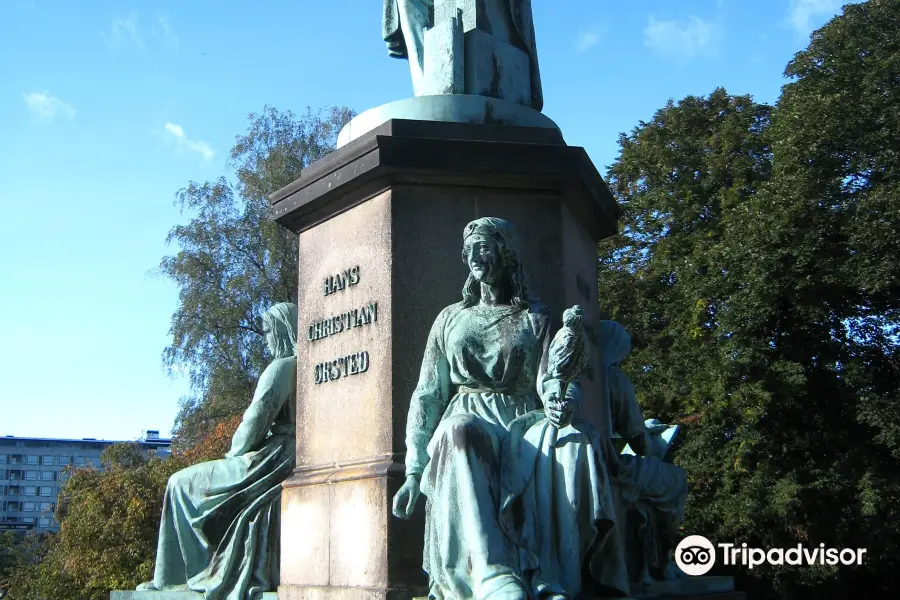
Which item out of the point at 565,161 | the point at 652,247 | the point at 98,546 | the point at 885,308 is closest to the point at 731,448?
the point at 885,308

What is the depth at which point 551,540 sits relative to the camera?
4605 mm

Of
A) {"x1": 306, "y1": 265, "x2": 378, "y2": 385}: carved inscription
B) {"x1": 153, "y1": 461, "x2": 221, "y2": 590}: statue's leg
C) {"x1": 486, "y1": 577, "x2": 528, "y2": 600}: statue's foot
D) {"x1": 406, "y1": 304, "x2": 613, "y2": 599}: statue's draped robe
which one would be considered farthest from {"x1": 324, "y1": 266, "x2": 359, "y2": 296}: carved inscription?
{"x1": 486, "y1": 577, "x2": 528, "y2": 600}: statue's foot

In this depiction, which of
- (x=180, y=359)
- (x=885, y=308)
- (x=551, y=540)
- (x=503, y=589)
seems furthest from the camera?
(x=180, y=359)

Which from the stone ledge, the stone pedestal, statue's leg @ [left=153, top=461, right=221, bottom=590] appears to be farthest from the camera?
statue's leg @ [left=153, top=461, right=221, bottom=590]

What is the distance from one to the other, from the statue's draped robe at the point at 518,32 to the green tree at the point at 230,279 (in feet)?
64.1

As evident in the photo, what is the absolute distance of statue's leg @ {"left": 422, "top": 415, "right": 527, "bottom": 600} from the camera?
14.5ft

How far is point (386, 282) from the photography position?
6004 millimetres

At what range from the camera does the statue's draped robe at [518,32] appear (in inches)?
283

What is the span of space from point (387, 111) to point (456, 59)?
58 cm

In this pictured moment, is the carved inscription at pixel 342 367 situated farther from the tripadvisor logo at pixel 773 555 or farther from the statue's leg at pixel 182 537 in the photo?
the tripadvisor logo at pixel 773 555

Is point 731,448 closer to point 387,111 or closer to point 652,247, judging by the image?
point 652,247

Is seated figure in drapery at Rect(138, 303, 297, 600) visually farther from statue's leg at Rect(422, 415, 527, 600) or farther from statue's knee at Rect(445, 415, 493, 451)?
statue's knee at Rect(445, 415, 493, 451)

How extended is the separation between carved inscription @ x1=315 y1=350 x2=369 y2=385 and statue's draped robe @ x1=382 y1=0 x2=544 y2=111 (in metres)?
2.30

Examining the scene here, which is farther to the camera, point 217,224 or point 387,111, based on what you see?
point 217,224
